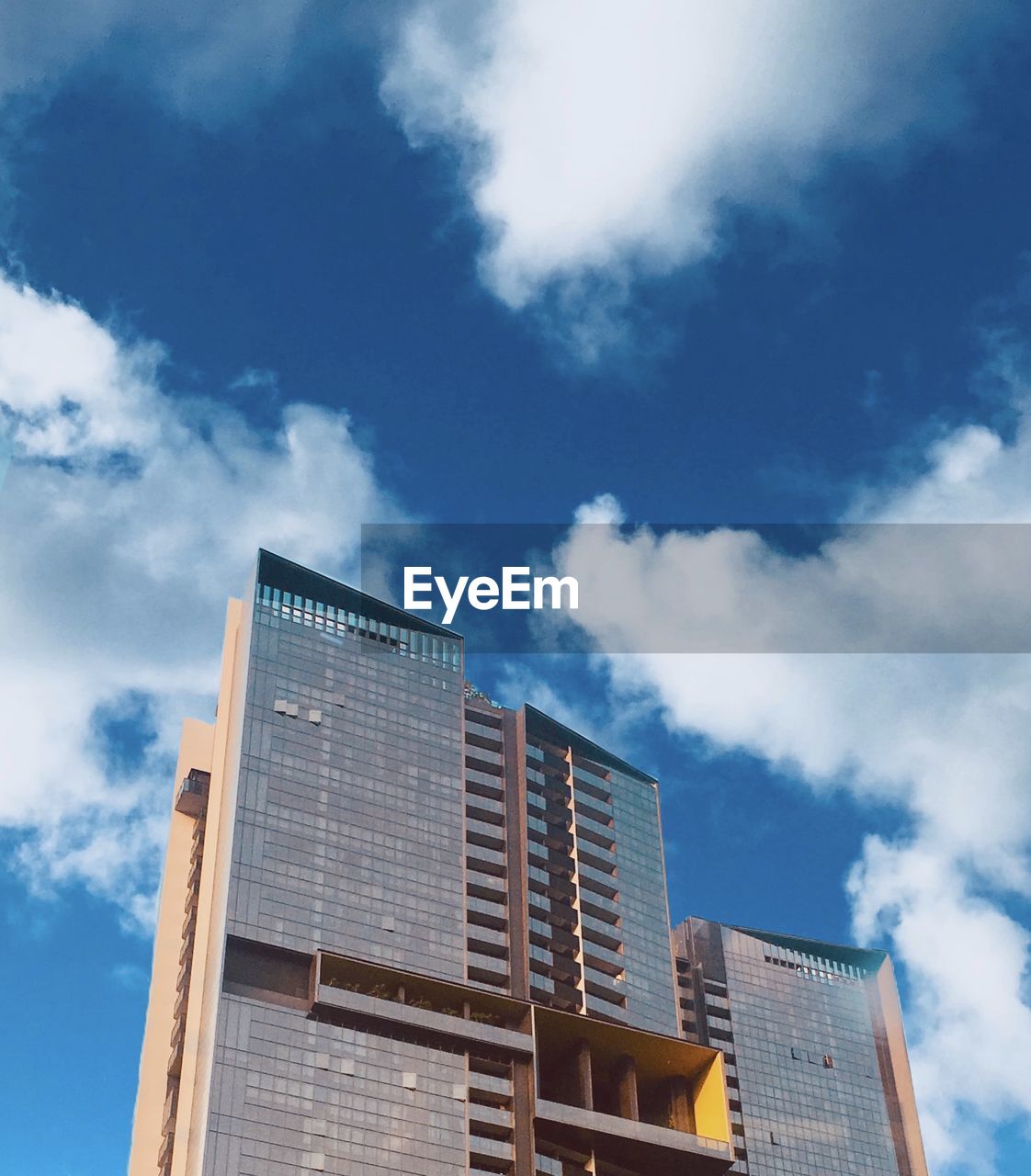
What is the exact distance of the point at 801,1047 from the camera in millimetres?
141375

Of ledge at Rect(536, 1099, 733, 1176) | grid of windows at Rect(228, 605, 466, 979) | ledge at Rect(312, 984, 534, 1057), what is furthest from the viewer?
ledge at Rect(536, 1099, 733, 1176)

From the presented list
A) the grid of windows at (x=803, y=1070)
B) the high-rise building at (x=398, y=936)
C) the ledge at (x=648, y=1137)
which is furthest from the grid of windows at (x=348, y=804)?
the grid of windows at (x=803, y=1070)

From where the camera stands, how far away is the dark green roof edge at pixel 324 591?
118250 mm

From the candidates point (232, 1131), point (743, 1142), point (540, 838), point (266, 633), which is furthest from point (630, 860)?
point (232, 1131)

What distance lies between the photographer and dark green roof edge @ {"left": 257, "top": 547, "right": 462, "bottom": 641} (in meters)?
118

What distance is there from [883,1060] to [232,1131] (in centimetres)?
7412

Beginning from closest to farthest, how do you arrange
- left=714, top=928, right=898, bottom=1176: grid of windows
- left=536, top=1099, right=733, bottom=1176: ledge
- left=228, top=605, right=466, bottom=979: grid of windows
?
left=228, top=605, right=466, bottom=979: grid of windows → left=536, top=1099, right=733, bottom=1176: ledge → left=714, top=928, right=898, bottom=1176: grid of windows

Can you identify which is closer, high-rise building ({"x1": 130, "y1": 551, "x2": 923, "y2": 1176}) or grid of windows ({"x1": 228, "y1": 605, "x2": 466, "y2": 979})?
high-rise building ({"x1": 130, "y1": 551, "x2": 923, "y2": 1176})

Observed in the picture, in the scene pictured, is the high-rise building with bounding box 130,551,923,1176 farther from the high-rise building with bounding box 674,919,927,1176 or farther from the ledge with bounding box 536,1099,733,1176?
the high-rise building with bounding box 674,919,927,1176

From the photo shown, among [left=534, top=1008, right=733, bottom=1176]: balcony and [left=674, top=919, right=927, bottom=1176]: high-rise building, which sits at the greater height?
[left=674, top=919, right=927, bottom=1176]: high-rise building

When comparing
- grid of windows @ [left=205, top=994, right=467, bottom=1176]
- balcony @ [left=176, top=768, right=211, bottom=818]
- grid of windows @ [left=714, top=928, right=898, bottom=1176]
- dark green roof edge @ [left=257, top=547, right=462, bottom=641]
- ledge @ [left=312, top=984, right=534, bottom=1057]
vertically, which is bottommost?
grid of windows @ [left=205, top=994, right=467, bottom=1176]

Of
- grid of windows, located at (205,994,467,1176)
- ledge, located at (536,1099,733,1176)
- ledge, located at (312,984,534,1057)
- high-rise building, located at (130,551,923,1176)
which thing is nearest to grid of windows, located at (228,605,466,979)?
high-rise building, located at (130,551,923,1176)

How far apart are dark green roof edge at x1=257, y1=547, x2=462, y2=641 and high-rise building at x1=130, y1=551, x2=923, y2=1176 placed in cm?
17

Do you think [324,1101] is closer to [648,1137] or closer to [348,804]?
[348,804]
